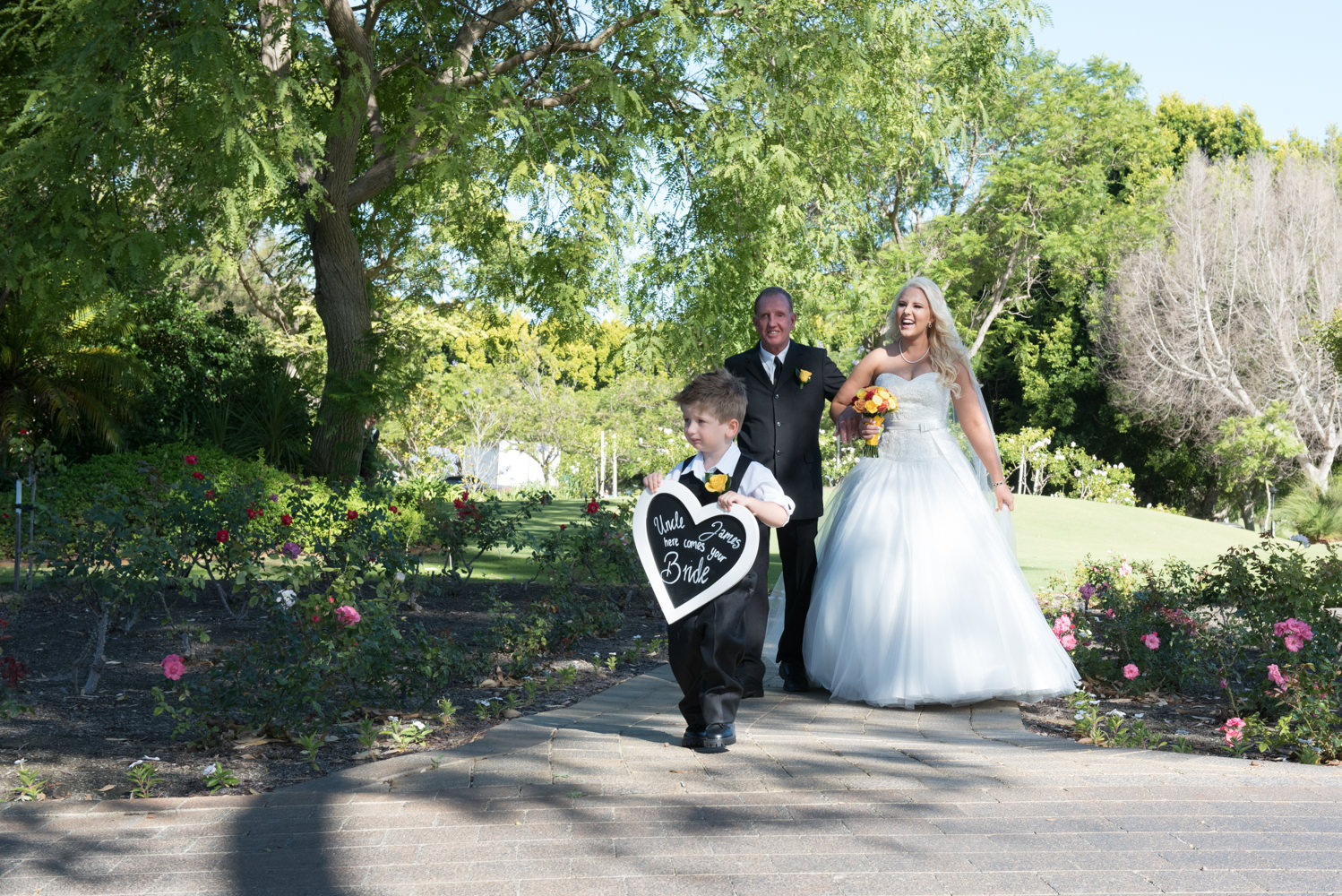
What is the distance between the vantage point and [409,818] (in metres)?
3.23

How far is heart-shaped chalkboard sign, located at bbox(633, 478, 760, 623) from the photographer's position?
13.3 feet

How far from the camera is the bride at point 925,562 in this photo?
17.4 ft

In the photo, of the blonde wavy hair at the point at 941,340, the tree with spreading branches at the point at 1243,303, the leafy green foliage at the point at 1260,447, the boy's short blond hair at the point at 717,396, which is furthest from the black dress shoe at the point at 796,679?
the tree with spreading branches at the point at 1243,303

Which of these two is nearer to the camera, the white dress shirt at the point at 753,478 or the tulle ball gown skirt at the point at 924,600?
the white dress shirt at the point at 753,478

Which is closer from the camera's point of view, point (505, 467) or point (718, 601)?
point (718, 601)

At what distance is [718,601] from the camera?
4098 millimetres

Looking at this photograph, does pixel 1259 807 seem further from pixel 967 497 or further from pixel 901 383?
pixel 901 383

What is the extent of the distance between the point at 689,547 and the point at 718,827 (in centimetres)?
119

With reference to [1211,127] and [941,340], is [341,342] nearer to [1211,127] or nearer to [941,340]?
[941,340]

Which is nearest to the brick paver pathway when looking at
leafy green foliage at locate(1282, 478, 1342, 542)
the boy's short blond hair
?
the boy's short blond hair

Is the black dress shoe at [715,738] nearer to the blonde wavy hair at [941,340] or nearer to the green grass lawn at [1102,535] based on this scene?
the blonde wavy hair at [941,340]

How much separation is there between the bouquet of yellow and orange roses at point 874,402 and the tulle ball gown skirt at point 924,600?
7.8 inches

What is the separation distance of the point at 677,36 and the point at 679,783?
882 cm

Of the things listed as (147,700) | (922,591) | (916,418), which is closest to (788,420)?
(916,418)
